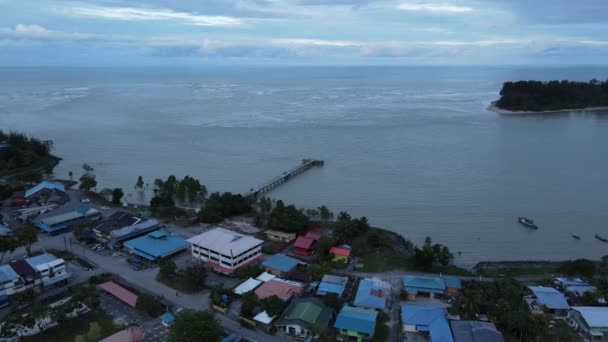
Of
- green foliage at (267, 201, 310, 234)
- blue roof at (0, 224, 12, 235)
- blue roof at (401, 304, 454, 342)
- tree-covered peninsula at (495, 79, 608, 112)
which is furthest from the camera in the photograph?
tree-covered peninsula at (495, 79, 608, 112)

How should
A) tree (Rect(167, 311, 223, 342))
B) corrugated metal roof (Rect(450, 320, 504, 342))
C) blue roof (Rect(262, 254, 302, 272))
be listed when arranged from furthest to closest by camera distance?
blue roof (Rect(262, 254, 302, 272))
corrugated metal roof (Rect(450, 320, 504, 342))
tree (Rect(167, 311, 223, 342))

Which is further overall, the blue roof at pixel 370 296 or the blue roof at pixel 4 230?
the blue roof at pixel 4 230

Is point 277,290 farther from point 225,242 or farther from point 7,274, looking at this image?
point 7,274

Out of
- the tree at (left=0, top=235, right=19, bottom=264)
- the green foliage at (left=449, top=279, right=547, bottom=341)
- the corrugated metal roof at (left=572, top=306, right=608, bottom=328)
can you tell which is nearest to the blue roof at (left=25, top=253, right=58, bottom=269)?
the tree at (left=0, top=235, right=19, bottom=264)

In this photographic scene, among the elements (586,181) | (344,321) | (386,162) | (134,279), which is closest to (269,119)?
(386,162)

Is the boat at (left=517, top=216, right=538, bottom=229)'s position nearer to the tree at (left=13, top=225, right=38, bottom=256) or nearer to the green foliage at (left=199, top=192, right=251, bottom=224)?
the green foliage at (left=199, top=192, right=251, bottom=224)

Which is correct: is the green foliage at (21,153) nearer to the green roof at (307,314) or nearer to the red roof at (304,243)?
the red roof at (304,243)

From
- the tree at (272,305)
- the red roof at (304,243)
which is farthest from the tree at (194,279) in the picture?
the red roof at (304,243)
